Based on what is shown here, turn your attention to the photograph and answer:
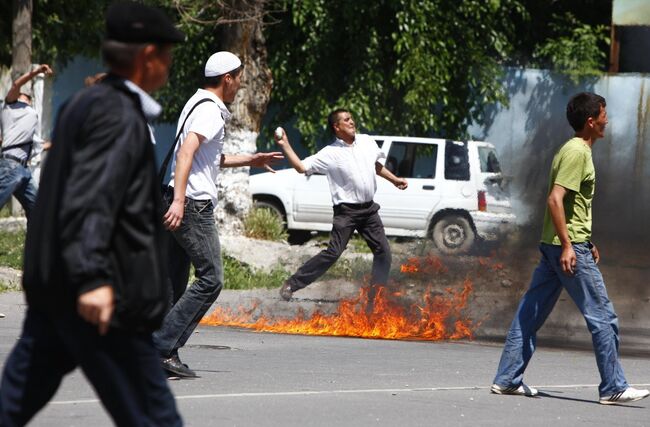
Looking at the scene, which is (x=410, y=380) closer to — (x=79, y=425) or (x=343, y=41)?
(x=79, y=425)

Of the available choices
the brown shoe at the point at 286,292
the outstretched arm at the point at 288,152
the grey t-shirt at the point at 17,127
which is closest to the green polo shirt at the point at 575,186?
the outstretched arm at the point at 288,152

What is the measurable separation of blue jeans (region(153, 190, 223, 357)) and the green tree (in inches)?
533

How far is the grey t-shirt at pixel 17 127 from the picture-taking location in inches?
498

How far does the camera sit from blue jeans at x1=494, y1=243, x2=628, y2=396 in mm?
7293

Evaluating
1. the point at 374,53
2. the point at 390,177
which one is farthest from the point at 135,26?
the point at 374,53

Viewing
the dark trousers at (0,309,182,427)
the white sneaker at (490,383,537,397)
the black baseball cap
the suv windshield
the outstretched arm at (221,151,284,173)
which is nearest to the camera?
the dark trousers at (0,309,182,427)

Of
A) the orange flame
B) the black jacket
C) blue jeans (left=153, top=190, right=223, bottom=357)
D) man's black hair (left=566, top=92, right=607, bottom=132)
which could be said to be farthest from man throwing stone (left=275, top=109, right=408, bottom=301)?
the black jacket

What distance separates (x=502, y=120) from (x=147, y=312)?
19.1 metres

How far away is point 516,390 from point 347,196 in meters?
4.38

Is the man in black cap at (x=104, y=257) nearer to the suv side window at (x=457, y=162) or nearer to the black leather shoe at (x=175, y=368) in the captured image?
the black leather shoe at (x=175, y=368)

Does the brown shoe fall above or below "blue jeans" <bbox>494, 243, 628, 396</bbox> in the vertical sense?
below

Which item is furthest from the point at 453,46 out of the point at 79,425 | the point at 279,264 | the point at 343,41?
the point at 79,425

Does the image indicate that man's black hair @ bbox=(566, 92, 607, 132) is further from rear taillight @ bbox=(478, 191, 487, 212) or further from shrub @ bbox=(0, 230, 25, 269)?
rear taillight @ bbox=(478, 191, 487, 212)

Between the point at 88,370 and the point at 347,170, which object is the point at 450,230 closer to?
the point at 347,170
